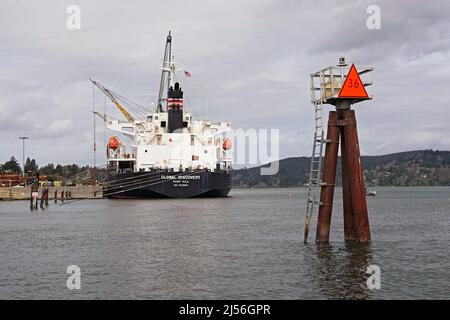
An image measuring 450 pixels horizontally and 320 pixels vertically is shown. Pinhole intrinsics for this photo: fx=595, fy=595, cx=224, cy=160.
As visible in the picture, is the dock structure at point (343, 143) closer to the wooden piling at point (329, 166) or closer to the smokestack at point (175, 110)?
the wooden piling at point (329, 166)

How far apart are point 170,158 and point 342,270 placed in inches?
2254

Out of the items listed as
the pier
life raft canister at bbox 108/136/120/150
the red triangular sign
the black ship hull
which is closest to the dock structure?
the red triangular sign

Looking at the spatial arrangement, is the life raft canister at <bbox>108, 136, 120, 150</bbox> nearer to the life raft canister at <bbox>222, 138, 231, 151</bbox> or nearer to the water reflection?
the life raft canister at <bbox>222, 138, 231, 151</bbox>

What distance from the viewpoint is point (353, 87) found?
24406 mm

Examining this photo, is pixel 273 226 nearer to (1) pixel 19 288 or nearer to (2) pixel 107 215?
(2) pixel 107 215

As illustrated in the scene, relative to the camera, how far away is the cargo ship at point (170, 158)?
7569 cm

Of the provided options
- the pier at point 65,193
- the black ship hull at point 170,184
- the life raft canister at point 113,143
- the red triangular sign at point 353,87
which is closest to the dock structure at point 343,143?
the red triangular sign at point 353,87

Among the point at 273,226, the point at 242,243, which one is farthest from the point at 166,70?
the point at 242,243

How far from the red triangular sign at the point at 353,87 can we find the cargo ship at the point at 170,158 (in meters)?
51.6

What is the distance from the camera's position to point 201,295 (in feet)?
61.1

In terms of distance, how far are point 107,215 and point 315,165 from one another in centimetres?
3100

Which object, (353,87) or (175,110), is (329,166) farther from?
(175,110)

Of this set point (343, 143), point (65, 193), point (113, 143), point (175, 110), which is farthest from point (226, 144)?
point (343, 143)
